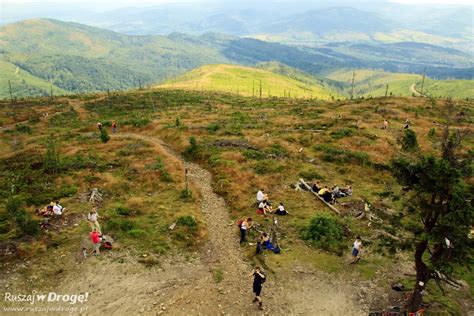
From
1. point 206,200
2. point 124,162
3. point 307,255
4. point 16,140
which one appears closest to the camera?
point 307,255

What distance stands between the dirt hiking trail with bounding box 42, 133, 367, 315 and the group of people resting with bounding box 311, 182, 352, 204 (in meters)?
10.7

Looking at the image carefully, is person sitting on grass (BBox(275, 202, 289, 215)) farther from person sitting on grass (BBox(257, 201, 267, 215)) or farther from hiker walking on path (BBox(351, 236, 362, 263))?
hiker walking on path (BBox(351, 236, 362, 263))

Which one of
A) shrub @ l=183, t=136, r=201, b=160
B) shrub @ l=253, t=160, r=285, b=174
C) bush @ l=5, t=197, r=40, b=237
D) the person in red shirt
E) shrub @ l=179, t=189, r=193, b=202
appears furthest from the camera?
shrub @ l=183, t=136, r=201, b=160

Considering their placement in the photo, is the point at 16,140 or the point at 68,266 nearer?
the point at 68,266

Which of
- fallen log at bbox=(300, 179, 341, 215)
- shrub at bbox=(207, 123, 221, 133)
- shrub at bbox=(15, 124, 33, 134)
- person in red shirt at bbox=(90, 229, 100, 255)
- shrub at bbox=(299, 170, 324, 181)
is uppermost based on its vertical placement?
person in red shirt at bbox=(90, 229, 100, 255)

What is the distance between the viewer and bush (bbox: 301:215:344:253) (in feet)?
84.4

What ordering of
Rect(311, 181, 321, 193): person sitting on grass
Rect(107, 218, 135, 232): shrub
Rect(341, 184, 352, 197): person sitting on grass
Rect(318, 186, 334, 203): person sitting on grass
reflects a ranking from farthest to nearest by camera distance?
Rect(341, 184, 352, 197): person sitting on grass
Rect(311, 181, 321, 193): person sitting on grass
Rect(318, 186, 334, 203): person sitting on grass
Rect(107, 218, 135, 232): shrub

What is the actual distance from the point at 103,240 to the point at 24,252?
5.00 metres

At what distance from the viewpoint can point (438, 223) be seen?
17.1 metres

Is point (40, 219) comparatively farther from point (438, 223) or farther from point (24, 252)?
point (438, 223)

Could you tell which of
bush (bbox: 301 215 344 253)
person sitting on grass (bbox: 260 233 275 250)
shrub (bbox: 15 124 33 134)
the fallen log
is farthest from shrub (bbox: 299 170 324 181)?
shrub (bbox: 15 124 33 134)

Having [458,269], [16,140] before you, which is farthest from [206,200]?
[16,140]

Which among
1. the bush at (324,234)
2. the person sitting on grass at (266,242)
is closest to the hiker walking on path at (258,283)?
the person sitting on grass at (266,242)

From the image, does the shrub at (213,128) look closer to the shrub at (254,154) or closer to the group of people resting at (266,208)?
the shrub at (254,154)
